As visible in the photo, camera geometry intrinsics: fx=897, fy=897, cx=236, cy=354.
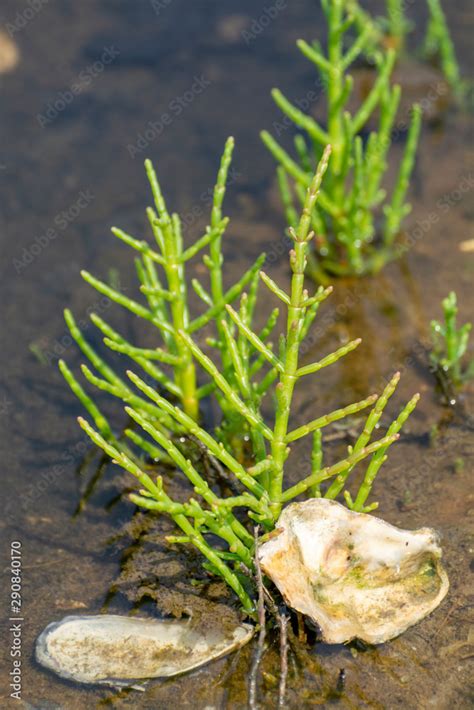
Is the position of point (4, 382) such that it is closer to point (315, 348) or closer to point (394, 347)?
point (315, 348)

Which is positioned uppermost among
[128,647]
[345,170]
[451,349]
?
[345,170]

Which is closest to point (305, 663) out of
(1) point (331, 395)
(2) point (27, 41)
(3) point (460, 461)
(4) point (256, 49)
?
(3) point (460, 461)

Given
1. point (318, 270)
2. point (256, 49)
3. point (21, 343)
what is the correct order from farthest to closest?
point (256, 49), point (318, 270), point (21, 343)

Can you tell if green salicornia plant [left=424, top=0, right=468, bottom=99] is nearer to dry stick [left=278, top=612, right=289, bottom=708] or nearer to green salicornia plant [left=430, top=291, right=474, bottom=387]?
green salicornia plant [left=430, top=291, right=474, bottom=387]

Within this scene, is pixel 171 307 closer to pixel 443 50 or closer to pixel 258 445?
pixel 258 445

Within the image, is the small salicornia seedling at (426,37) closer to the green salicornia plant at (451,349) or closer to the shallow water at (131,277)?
the shallow water at (131,277)

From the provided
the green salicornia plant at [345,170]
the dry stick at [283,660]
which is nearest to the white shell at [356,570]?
the dry stick at [283,660]

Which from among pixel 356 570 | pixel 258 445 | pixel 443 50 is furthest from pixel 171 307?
pixel 443 50
